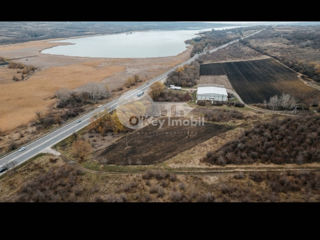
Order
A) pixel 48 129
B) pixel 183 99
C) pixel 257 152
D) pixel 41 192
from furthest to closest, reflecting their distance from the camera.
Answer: pixel 183 99 < pixel 48 129 < pixel 257 152 < pixel 41 192

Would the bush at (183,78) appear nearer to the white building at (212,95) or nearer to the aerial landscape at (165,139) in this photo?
the aerial landscape at (165,139)

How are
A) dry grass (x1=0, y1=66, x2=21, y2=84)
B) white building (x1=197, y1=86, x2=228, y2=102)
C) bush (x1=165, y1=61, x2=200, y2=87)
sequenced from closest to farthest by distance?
white building (x1=197, y1=86, x2=228, y2=102), bush (x1=165, y1=61, x2=200, y2=87), dry grass (x1=0, y1=66, x2=21, y2=84)

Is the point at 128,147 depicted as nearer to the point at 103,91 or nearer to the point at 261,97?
the point at 103,91

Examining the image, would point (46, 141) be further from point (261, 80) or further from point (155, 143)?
point (261, 80)

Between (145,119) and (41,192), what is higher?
(145,119)

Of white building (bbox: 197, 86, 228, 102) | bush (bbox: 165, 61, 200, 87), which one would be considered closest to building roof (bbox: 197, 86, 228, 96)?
white building (bbox: 197, 86, 228, 102)

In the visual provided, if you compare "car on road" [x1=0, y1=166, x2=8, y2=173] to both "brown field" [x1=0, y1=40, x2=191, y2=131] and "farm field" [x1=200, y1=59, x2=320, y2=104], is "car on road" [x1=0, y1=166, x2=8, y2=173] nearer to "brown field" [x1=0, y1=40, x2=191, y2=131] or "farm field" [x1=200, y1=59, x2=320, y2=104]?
"brown field" [x1=0, y1=40, x2=191, y2=131]

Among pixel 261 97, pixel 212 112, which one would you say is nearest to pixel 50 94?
pixel 212 112
